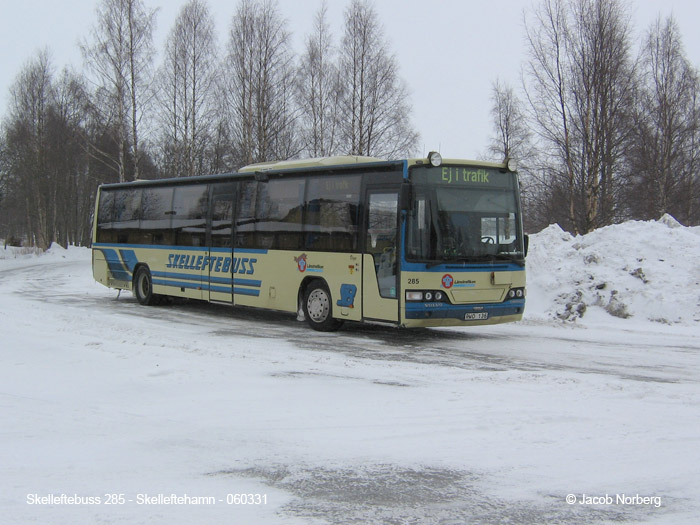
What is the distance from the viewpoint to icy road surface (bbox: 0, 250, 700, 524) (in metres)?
4.23

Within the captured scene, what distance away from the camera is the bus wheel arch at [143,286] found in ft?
56.3

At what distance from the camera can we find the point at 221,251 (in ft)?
48.7

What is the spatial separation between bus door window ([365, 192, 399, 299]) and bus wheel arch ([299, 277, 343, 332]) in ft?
4.55

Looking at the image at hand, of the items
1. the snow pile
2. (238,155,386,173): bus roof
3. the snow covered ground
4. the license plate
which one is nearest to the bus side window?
(238,155,386,173): bus roof

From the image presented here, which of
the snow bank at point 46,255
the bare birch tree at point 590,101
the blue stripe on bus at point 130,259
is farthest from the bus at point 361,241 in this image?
the snow bank at point 46,255

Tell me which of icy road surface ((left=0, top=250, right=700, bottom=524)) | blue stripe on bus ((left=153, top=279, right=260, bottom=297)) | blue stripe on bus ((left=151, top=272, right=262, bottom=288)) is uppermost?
blue stripe on bus ((left=151, top=272, right=262, bottom=288))

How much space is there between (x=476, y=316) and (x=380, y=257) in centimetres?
191

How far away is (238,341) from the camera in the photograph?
430 inches

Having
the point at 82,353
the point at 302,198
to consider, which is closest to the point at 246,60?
the point at 302,198

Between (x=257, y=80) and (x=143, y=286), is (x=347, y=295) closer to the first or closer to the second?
(x=143, y=286)

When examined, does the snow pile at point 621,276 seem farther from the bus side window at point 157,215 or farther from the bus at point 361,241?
the bus side window at point 157,215

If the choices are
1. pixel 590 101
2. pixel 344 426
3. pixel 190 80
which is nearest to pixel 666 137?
pixel 590 101

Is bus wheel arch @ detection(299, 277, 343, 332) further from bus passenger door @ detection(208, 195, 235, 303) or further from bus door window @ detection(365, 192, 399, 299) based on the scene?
bus passenger door @ detection(208, 195, 235, 303)

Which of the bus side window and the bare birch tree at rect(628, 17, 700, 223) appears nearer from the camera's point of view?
the bus side window
